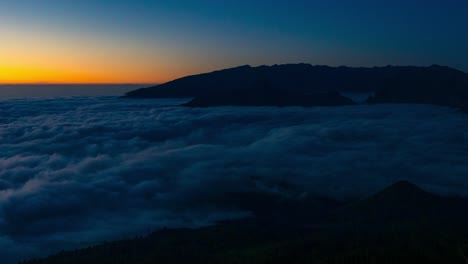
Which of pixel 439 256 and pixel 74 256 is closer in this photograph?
pixel 439 256

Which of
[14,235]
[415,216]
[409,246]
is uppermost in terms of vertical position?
[409,246]

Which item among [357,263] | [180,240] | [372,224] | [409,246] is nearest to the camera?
[357,263]

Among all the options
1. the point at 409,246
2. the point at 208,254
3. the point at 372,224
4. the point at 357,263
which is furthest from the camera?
the point at 372,224

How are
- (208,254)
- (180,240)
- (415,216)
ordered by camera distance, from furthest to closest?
(415,216) → (180,240) → (208,254)

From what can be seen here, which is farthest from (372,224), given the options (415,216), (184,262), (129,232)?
(129,232)

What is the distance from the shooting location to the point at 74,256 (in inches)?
5492

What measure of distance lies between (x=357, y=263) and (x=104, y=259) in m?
70.3

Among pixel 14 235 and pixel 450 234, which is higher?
pixel 450 234

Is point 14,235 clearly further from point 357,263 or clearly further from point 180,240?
point 357,263

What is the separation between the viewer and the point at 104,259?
13625 centimetres

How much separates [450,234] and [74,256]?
111m

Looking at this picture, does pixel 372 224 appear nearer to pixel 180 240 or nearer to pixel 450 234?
pixel 450 234

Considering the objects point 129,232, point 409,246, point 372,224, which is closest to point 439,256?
point 409,246

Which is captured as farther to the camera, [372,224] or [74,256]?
[372,224]
